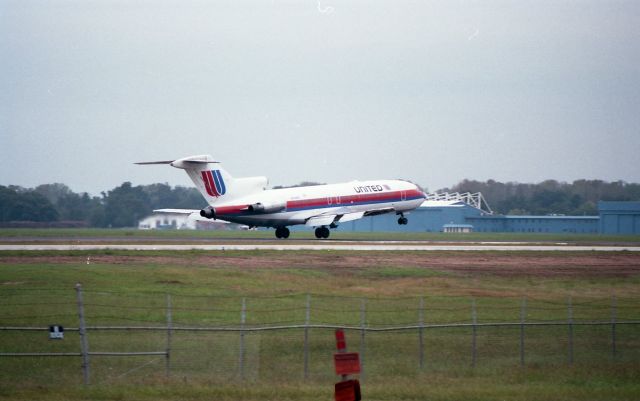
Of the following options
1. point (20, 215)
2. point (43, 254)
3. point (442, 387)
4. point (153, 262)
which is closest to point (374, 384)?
point (442, 387)

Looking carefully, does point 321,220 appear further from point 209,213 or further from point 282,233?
point 209,213

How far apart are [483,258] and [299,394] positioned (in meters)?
36.0

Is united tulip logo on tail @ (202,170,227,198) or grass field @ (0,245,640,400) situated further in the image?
united tulip logo on tail @ (202,170,227,198)

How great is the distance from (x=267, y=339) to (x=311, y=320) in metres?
4.02

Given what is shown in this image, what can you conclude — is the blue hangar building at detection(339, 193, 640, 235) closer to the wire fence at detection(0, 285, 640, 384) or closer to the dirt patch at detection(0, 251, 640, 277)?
the dirt patch at detection(0, 251, 640, 277)

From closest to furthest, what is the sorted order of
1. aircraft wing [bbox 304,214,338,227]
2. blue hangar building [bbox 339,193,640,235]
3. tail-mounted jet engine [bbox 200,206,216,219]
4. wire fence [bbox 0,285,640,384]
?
wire fence [bbox 0,285,640,384] → tail-mounted jet engine [bbox 200,206,216,219] → aircraft wing [bbox 304,214,338,227] → blue hangar building [bbox 339,193,640,235]

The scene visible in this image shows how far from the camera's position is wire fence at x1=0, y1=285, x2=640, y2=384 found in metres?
22.7

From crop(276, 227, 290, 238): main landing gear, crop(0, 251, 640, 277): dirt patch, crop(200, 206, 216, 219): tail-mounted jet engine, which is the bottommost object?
crop(0, 251, 640, 277): dirt patch

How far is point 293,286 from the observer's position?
3978 centimetres

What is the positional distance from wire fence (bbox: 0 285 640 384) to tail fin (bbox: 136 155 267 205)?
30.1 metres

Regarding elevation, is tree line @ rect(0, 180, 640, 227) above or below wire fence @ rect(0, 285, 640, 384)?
above

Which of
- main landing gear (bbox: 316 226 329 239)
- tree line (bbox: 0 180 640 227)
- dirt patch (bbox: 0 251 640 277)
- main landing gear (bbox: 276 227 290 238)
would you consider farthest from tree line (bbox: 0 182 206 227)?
dirt patch (bbox: 0 251 640 277)

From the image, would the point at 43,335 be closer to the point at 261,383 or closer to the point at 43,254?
the point at 261,383

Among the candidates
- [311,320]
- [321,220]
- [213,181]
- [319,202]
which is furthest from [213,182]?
[311,320]
